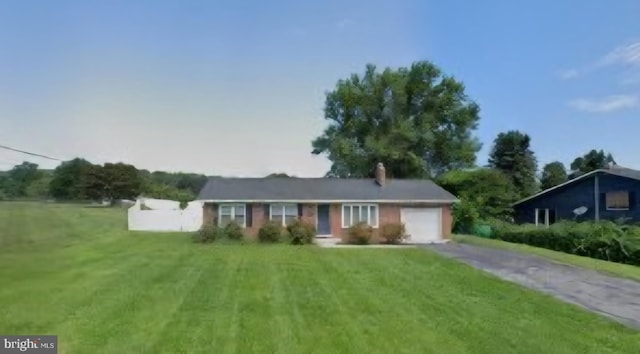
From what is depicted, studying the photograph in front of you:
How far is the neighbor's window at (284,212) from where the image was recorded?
3088 cm

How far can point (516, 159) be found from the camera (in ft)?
197

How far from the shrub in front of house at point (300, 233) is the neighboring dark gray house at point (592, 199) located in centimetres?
1966

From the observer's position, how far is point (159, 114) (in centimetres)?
768

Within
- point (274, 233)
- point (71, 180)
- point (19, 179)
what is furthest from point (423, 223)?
point (19, 179)

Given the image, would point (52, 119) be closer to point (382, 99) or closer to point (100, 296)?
point (100, 296)

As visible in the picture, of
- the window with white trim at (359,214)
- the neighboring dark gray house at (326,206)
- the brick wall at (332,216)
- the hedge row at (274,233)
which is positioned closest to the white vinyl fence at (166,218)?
the brick wall at (332,216)

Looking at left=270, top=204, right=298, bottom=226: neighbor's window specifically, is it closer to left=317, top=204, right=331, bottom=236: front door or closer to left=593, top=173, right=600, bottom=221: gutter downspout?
left=317, top=204, right=331, bottom=236: front door

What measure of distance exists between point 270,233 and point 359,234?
4.91 meters

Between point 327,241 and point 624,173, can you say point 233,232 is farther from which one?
point 624,173

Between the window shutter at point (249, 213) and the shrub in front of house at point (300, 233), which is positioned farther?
the window shutter at point (249, 213)

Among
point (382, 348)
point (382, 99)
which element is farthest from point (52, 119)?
point (382, 99)

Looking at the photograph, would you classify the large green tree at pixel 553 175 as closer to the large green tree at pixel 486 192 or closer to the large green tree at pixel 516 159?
the large green tree at pixel 516 159

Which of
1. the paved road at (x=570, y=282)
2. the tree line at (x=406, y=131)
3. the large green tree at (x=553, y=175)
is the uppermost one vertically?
the tree line at (x=406, y=131)

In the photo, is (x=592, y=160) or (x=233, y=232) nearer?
(x=233, y=232)
